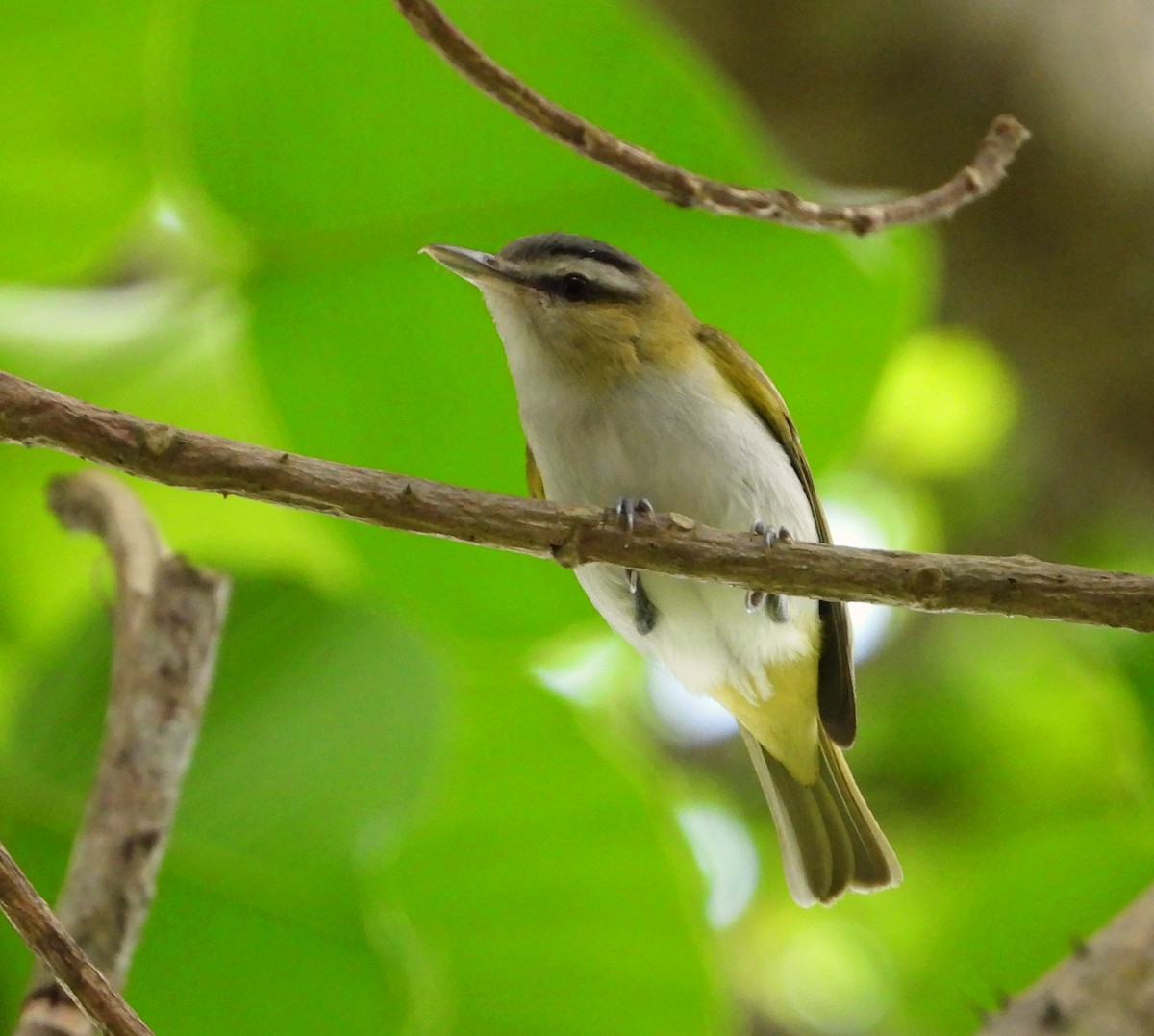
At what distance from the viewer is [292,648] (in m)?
2.25

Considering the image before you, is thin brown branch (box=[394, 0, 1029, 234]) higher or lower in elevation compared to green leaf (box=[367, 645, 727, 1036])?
higher

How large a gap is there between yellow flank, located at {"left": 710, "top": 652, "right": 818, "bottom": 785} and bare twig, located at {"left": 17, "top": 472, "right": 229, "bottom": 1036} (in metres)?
0.83

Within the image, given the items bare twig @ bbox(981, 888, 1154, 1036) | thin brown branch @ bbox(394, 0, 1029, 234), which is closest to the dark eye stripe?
thin brown branch @ bbox(394, 0, 1029, 234)

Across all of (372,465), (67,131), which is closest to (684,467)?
(372,465)

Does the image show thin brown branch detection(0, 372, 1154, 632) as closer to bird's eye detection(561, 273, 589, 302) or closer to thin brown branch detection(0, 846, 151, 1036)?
thin brown branch detection(0, 846, 151, 1036)

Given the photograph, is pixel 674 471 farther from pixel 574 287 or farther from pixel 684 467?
pixel 574 287

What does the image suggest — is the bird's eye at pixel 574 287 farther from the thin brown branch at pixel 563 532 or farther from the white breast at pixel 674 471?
the thin brown branch at pixel 563 532

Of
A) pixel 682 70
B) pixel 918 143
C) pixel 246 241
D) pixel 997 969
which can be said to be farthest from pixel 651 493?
pixel 997 969

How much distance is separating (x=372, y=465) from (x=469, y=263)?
0.52 metres

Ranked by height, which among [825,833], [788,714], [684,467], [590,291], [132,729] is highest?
[590,291]

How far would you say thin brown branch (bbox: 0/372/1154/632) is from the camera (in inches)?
49.7

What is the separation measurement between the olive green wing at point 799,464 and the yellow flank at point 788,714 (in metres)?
0.04

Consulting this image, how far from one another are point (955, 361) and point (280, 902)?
7.67 feet

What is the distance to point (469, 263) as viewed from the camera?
203cm
